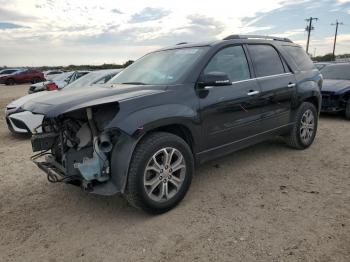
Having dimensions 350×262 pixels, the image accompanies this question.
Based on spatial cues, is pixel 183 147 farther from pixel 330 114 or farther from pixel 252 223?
pixel 330 114

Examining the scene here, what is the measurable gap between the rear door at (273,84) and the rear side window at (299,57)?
0.34m

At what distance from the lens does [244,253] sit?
2.88 meters

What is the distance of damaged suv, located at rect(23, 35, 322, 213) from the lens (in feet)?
10.8

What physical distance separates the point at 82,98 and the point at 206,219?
1749 mm

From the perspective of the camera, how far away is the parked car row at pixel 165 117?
10.8 feet

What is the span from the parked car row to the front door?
0.04 ft

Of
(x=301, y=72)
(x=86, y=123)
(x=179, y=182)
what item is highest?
(x=301, y=72)

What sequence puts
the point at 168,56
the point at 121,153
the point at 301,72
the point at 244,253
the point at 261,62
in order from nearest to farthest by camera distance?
1. the point at 244,253
2. the point at 121,153
3. the point at 168,56
4. the point at 261,62
5. the point at 301,72

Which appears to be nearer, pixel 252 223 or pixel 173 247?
pixel 173 247

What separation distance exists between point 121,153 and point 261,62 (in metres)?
2.64

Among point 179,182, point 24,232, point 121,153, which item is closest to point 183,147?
point 179,182

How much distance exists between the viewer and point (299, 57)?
18.8ft

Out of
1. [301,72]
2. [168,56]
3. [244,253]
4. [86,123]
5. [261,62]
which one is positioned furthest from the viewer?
[301,72]

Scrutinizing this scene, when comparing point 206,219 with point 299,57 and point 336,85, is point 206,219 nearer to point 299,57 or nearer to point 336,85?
point 299,57
